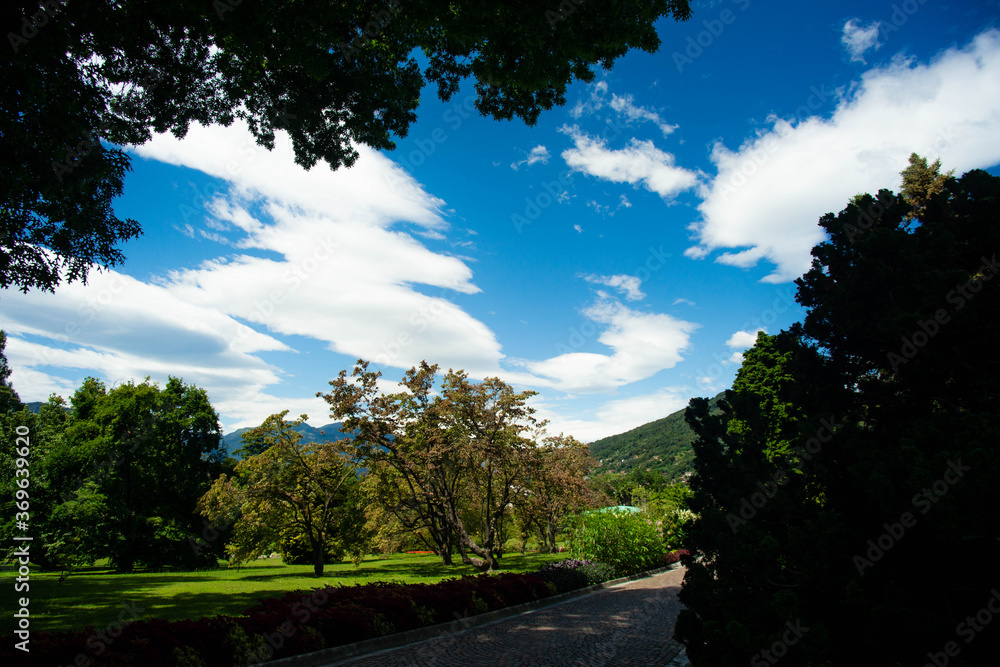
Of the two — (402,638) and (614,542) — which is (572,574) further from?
(402,638)

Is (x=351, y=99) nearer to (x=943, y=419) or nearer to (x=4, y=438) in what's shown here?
(x=943, y=419)

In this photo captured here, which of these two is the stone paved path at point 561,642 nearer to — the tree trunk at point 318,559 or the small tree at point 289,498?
the small tree at point 289,498

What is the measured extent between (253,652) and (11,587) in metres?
14.8

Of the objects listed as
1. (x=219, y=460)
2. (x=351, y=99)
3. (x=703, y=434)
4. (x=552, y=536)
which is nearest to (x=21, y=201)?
(x=351, y=99)

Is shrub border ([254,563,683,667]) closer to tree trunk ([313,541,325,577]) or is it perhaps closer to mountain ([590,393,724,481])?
tree trunk ([313,541,325,577])

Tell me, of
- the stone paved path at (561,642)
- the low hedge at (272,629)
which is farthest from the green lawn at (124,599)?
the stone paved path at (561,642)

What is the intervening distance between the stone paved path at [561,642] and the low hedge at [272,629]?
569mm

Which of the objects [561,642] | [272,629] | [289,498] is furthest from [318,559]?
[561,642]

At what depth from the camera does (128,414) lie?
26.0 metres

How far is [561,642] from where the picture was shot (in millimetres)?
8609

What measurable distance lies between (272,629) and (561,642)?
5.51 metres

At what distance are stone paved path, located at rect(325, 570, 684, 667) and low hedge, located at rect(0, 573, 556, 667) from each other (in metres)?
0.57

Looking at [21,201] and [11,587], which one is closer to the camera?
[21,201]

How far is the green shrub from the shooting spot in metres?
19.6
